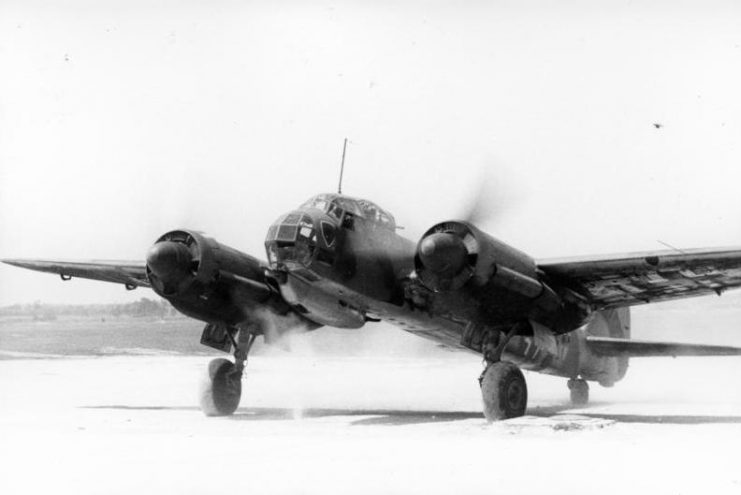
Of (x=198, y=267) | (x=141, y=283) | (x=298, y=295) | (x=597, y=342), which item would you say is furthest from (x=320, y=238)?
(x=597, y=342)

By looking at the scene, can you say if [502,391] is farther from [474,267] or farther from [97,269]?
[97,269]

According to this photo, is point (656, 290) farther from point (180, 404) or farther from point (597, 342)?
point (180, 404)

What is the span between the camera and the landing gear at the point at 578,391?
17.8 meters

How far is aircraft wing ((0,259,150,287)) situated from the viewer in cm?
1512

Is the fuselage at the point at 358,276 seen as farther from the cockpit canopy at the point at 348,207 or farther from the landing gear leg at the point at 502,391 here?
the landing gear leg at the point at 502,391

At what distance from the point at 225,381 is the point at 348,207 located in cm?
417

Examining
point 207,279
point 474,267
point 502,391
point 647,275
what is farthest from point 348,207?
point 647,275

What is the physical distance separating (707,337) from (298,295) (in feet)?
158

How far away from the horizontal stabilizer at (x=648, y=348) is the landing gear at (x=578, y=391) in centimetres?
96

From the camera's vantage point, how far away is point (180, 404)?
681 inches

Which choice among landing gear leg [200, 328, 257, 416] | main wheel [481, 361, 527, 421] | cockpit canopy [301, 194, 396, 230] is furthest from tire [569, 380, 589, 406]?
landing gear leg [200, 328, 257, 416]

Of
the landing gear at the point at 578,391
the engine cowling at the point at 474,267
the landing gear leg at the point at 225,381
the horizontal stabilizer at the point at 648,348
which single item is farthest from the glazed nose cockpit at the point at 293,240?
the landing gear at the point at 578,391

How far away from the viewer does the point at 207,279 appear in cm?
1361

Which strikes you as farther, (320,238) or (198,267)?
(198,267)
